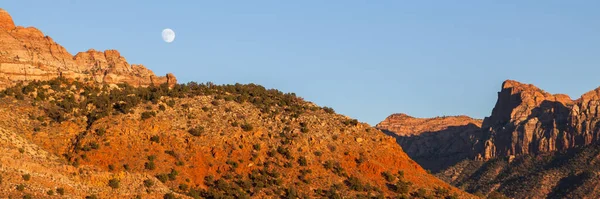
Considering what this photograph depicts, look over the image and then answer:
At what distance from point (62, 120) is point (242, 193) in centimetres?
2180

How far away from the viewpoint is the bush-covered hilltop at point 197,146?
294 ft

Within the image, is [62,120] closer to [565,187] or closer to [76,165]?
[76,165]

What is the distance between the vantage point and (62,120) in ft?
321

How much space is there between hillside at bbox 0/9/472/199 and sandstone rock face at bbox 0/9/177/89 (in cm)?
20

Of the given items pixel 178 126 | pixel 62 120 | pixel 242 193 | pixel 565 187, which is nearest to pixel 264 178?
pixel 242 193

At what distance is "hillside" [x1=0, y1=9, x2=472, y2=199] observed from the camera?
85.4 metres

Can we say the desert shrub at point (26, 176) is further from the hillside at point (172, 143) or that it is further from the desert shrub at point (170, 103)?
the desert shrub at point (170, 103)

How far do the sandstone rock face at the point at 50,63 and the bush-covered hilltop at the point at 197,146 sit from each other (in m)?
2.80

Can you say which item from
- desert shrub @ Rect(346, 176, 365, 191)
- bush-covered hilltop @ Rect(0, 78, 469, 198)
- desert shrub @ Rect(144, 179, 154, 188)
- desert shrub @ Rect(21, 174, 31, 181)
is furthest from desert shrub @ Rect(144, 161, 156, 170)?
desert shrub @ Rect(346, 176, 365, 191)

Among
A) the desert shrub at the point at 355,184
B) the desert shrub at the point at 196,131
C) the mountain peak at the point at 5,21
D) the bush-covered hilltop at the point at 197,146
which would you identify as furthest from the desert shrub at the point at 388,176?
the mountain peak at the point at 5,21

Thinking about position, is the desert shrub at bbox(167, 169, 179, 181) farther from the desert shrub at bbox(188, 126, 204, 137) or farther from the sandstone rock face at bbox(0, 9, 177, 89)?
the sandstone rock face at bbox(0, 9, 177, 89)

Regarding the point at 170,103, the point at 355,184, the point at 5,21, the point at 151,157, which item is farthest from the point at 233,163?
the point at 5,21

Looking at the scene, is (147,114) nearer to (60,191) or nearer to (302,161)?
(302,161)

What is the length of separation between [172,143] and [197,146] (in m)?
2.48
